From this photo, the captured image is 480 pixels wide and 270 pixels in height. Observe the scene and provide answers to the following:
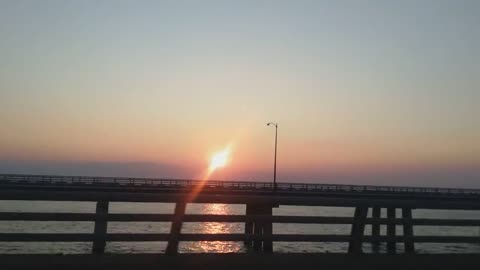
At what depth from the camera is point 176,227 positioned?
788 cm

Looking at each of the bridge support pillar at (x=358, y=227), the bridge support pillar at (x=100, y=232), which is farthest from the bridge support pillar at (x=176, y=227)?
the bridge support pillar at (x=358, y=227)

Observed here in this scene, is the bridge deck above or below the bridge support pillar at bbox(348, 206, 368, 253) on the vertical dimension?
above

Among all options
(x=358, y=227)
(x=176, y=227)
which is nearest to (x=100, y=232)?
(x=176, y=227)

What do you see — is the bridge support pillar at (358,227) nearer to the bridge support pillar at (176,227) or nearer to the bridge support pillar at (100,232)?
the bridge support pillar at (176,227)

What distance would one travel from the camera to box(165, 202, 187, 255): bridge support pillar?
25.6 ft

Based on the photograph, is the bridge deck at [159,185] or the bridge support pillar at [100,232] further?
the bridge deck at [159,185]

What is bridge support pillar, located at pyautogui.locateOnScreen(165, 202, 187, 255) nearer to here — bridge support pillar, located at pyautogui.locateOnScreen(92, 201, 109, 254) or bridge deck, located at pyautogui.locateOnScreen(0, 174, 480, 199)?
bridge support pillar, located at pyautogui.locateOnScreen(92, 201, 109, 254)

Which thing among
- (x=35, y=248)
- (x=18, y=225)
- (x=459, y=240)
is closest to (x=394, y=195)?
(x=18, y=225)

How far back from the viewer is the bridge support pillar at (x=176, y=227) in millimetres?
7812

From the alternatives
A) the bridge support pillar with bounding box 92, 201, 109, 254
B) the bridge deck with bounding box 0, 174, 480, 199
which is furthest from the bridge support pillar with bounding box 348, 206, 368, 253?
the bridge deck with bounding box 0, 174, 480, 199

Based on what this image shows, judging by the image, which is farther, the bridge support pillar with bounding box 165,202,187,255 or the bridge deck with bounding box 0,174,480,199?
the bridge deck with bounding box 0,174,480,199

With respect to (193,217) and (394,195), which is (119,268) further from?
(394,195)

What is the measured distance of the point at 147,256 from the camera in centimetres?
796

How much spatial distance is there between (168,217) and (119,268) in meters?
1.06
